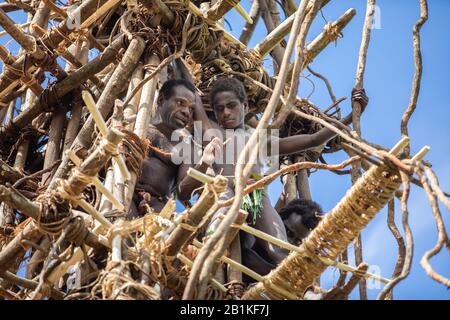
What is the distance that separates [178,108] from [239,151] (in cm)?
44

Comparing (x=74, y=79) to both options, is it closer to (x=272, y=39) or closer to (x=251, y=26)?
(x=272, y=39)

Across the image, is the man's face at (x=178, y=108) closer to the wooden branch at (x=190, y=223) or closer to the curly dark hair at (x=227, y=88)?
the curly dark hair at (x=227, y=88)

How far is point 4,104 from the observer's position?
6211 mm

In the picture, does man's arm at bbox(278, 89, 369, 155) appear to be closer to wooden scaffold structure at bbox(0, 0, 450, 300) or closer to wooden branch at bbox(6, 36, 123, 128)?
wooden scaffold structure at bbox(0, 0, 450, 300)

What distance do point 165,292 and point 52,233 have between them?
532 mm

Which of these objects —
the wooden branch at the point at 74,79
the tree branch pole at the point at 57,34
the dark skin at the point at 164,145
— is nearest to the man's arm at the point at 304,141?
the dark skin at the point at 164,145

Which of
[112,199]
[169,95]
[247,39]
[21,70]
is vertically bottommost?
[112,199]

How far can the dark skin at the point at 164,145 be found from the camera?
526 centimetres

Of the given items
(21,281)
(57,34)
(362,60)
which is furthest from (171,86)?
(21,281)

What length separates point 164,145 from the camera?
5.41 meters

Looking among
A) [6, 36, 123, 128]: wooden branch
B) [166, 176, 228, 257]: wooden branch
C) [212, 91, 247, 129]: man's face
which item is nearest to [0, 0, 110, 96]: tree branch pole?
[6, 36, 123, 128]: wooden branch

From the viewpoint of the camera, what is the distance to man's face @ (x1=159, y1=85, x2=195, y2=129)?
17.9ft

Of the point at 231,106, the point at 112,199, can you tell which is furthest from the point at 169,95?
the point at 112,199
